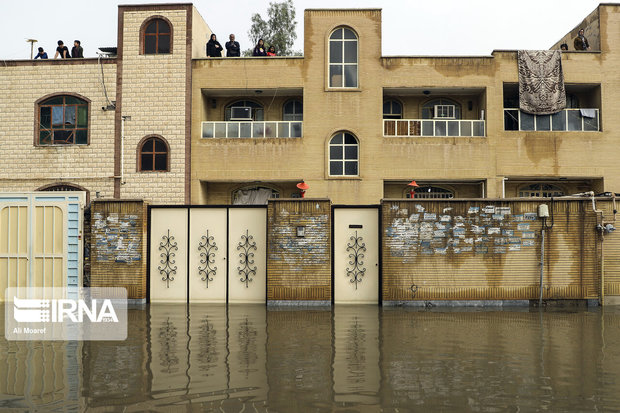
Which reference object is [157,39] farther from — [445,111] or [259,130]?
[445,111]

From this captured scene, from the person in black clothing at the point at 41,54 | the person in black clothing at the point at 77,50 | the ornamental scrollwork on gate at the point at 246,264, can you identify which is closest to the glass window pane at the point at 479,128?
the ornamental scrollwork on gate at the point at 246,264

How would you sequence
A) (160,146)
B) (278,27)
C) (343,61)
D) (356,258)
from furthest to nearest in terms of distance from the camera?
(278,27) < (343,61) < (160,146) < (356,258)

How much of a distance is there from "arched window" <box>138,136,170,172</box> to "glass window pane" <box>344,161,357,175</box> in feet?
24.7

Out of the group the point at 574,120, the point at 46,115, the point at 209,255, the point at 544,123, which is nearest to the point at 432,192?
the point at 544,123

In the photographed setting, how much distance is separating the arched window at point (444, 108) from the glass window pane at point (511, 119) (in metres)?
2.15

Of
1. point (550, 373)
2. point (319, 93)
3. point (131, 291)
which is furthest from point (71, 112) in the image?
point (550, 373)

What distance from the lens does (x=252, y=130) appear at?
2456cm

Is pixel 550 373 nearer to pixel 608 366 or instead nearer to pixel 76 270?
pixel 608 366

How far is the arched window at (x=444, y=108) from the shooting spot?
84.9 ft

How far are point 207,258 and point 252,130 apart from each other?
10.8m

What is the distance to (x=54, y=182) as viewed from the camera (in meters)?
24.2

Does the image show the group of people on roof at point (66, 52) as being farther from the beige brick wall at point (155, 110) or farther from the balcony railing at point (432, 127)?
the balcony railing at point (432, 127)

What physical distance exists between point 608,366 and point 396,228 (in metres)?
6.93

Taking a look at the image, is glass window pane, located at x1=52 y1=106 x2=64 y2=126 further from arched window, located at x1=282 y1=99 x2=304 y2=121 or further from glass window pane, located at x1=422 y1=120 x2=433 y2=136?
glass window pane, located at x1=422 y1=120 x2=433 y2=136
